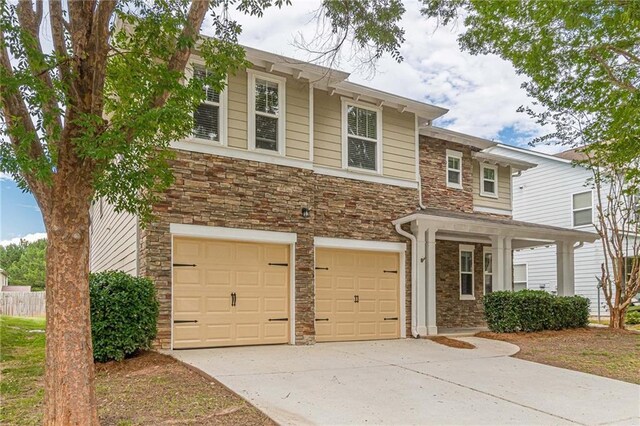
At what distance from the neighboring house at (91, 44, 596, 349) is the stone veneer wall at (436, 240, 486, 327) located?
773 mm

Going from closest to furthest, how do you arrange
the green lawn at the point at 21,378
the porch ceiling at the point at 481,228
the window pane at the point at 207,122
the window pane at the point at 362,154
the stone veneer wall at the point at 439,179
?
the green lawn at the point at 21,378 → the window pane at the point at 207,122 → the window pane at the point at 362,154 → the porch ceiling at the point at 481,228 → the stone veneer wall at the point at 439,179

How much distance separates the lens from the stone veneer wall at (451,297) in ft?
48.3

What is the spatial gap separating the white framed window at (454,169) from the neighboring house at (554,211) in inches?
269

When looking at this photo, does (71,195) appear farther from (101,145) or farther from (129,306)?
(129,306)

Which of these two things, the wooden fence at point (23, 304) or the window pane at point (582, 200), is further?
the wooden fence at point (23, 304)

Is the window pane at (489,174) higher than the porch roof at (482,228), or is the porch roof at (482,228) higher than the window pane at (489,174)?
the window pane at (489,174)

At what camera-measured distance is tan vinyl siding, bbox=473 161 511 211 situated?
15.2 meters

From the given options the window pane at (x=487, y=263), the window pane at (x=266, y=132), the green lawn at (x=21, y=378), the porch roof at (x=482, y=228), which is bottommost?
the green lawn at (x=21, y=378)

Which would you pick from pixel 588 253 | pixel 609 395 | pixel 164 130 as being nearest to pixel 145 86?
pixel 164 130

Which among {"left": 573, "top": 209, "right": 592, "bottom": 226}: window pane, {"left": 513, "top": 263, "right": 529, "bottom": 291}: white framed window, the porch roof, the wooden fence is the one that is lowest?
the wooden fence

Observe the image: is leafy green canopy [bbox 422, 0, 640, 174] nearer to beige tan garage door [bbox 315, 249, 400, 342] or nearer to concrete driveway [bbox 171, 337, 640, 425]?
concrete driveway [bbox 171, 337, 640, 425]

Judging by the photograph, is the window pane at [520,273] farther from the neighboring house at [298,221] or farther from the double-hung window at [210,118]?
the double-hung window at [210,118]

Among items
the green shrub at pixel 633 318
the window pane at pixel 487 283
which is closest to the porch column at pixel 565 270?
the window pane at pixel 487 283

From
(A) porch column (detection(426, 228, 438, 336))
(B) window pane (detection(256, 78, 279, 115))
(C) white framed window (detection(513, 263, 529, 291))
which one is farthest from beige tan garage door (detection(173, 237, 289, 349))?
(C) white framed window (detection(513, 263, 529, 291))
